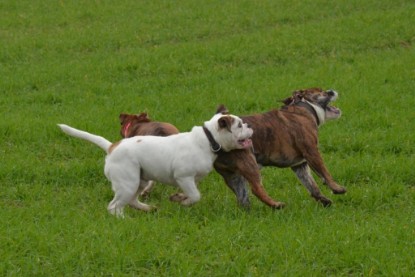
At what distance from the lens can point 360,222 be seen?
7.27m

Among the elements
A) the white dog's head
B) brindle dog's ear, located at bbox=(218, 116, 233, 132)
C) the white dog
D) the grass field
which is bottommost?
the grass field

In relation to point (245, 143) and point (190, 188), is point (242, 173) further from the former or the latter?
point (190, 188)

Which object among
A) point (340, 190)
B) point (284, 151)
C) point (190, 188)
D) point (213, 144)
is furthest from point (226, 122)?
point (340, 190)

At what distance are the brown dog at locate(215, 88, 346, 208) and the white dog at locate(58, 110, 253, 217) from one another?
0.24 m

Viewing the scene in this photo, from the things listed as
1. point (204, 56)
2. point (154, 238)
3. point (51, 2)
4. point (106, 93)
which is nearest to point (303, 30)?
point (204, 56)

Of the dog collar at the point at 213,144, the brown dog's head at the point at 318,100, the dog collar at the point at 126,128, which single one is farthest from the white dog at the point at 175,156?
the dog collar at the point at 126,128

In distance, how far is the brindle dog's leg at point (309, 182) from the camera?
805 centimetres

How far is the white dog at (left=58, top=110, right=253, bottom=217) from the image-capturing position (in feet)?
24.5

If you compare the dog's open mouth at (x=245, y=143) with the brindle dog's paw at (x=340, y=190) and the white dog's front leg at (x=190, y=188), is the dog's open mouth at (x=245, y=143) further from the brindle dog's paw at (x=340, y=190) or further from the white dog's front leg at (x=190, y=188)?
the brindle dog's paw at (x=340, y=190)

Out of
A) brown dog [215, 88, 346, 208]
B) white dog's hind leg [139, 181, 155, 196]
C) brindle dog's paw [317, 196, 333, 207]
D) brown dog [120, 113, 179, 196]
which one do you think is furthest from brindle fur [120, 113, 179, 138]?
brindle dog's paw [317, 196, 333, 207]

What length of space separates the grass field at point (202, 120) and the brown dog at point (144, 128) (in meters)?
0.67

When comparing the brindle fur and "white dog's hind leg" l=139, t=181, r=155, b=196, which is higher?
the brindle fur

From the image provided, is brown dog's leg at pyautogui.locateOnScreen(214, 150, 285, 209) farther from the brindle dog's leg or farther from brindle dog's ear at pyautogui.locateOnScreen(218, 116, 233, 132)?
the brindle dog's leg

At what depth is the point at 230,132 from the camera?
7.42m
